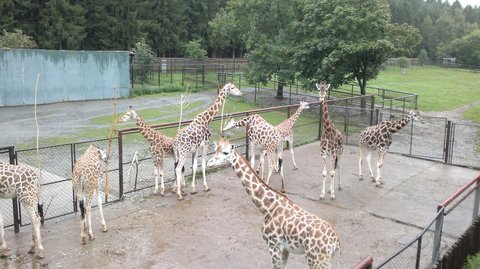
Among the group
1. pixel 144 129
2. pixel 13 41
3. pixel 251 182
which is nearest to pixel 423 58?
pixel 13 41

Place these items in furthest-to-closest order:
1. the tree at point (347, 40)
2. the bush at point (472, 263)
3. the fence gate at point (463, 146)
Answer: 1. the tree at point (347, 40)
2. the fence gate at point (463, 146)
3. the bush at point (472, 263)

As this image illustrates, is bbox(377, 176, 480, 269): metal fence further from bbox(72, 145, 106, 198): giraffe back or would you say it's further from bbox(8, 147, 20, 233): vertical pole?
bbox(8, 147, 20, 233): vertical pole

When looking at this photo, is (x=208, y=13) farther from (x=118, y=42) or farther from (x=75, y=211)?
(x=75, y=211)

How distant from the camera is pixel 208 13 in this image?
192ft

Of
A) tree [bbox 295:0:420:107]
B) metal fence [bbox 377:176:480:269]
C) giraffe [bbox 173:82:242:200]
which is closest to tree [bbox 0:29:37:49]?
tree [bbox 295:0:420:107]

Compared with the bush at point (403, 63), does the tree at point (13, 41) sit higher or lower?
higher

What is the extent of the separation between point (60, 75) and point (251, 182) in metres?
21.7

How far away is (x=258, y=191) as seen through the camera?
21.6 feet

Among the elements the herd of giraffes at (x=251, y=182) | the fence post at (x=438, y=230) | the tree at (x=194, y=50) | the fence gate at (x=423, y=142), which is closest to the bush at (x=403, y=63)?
the tree at (x=194, y=50)

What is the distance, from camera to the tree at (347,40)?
70.0ft

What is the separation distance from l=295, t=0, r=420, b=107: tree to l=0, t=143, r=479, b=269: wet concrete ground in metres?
9.89

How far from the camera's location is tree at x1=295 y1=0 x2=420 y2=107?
21328 mm

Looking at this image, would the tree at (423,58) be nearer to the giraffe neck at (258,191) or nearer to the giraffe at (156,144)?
the giraffe at (156,144)

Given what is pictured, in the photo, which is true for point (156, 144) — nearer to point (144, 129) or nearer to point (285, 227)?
point (144, 129)
